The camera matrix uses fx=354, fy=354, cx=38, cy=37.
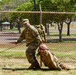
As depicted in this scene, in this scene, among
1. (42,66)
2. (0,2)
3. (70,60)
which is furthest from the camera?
(0,2)

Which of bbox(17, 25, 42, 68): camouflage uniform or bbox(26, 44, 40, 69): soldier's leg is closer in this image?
bbox(17, 25, 42, 68): camouflage uniform

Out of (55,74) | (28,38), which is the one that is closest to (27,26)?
(28,38)

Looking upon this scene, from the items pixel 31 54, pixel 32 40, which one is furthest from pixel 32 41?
pixel 31 54

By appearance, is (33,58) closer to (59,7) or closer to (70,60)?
(70,60)

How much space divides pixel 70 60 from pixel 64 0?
561 inches

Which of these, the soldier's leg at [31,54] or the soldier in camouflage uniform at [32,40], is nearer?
the soldier in camouflage uniform at [32,40]

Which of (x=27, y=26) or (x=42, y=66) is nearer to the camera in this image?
(x=27, y=26)

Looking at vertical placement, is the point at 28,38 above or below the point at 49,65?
above

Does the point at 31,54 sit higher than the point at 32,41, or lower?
lower

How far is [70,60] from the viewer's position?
565 inches

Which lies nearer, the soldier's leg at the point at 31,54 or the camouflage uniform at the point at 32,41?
the camouflage uniform at the point at 32,41

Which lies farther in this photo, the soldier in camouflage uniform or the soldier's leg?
the soldier's leg

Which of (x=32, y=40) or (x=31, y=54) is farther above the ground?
(x=32, y=40)

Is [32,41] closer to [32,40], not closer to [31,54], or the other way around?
[32,40]
